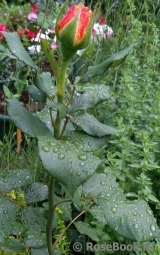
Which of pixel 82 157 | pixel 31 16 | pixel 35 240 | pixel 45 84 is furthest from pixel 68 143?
pixel 31 16

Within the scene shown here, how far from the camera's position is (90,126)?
3.55 feet

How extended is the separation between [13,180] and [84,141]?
296 millimetres

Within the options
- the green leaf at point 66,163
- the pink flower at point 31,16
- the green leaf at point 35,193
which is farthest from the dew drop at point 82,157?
the pink flower at point 31,16

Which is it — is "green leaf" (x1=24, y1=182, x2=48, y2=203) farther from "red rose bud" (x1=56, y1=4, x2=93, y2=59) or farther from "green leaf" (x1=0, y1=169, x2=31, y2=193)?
"red rose bud" (x1=56, y1=4, x2=93, y2=59)

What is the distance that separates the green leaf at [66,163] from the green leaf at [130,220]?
8.1 inches

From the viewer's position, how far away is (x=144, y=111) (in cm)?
210

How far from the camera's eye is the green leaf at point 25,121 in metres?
1.03

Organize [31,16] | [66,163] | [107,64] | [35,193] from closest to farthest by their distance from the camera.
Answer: [66,163], [107,64], [35,193], [31,16]

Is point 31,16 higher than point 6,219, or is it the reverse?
point 31,16

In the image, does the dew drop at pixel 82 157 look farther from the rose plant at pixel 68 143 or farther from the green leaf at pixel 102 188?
the green leaf at pixel 102 188

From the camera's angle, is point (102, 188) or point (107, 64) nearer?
point (107, 64)

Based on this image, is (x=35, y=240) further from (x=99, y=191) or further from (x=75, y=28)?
(x=75, y=28)

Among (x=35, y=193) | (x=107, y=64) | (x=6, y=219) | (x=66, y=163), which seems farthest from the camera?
(x=35, y=193)

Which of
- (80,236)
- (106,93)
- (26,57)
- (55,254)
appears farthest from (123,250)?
(26,57)
